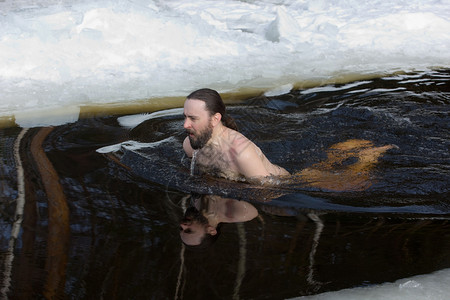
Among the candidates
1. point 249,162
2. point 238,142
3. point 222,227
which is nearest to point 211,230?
point 222,227

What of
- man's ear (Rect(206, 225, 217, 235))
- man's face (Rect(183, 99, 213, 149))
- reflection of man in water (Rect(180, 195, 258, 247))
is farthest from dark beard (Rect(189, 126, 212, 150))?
man's ear (Rect(206, 225, 217, 235))

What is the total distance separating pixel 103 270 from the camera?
2213mm

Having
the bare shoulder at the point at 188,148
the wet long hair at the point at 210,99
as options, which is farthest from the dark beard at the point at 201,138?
the bare shoulder at the point at 188,148

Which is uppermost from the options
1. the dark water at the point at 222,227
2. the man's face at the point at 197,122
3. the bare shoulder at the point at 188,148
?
the man's face at the point at 197,122

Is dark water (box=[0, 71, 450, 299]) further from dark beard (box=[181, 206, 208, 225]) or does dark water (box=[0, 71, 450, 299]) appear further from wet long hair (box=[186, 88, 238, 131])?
wet long hair (box=[186, 88, 238, 131])

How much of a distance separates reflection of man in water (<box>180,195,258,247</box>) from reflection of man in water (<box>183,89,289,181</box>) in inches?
18.5

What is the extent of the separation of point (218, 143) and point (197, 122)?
222 mm

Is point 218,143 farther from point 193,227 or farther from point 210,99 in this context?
point 193,227

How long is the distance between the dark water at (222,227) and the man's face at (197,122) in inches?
10.3

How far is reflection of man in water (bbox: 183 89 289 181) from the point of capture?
3482 mm

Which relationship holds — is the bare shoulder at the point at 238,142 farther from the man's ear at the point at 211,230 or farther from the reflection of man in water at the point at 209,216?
the man's ear at the point at 211,230

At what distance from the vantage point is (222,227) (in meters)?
2.59

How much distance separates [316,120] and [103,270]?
3115mm

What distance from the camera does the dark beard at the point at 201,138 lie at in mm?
3551
